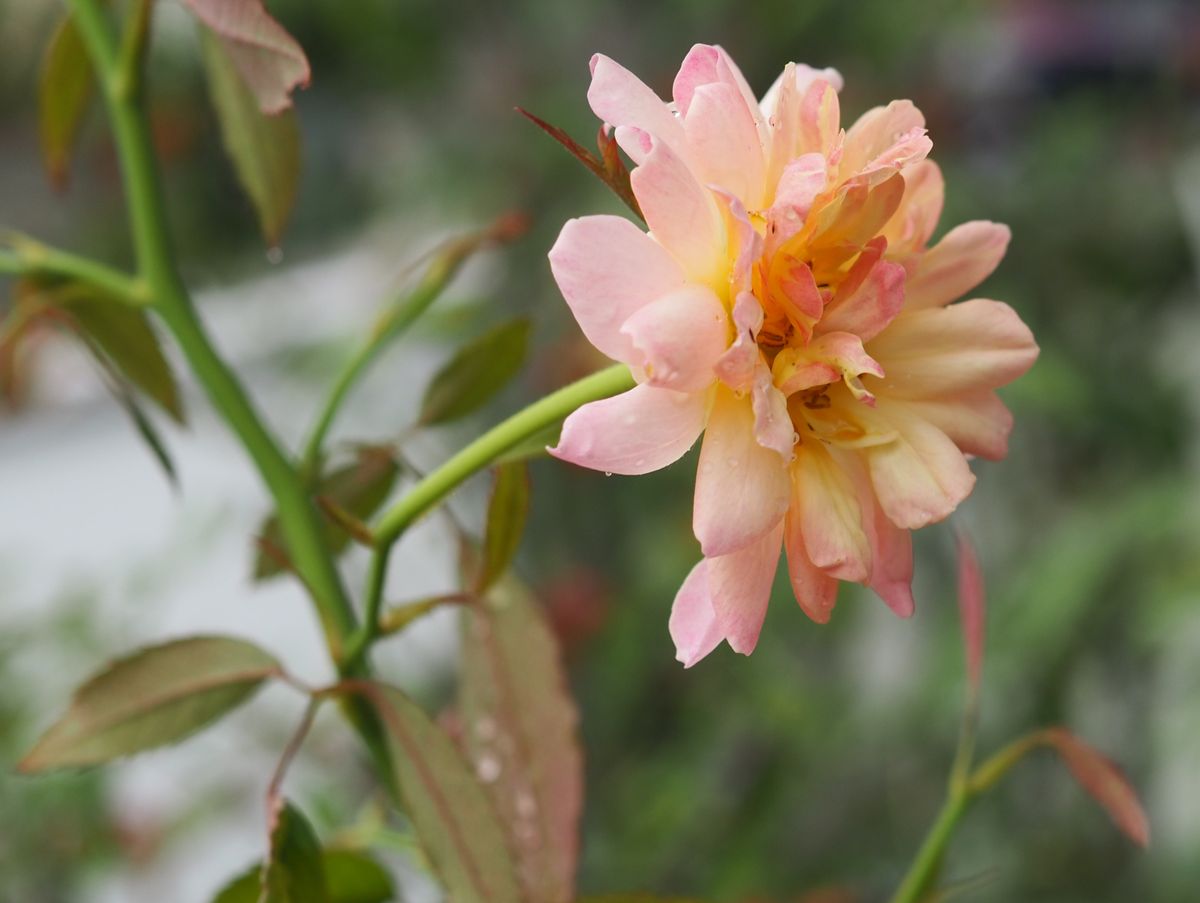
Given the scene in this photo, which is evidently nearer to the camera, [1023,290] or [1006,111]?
[1023,290]

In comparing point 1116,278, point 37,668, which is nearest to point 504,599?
point 37,668

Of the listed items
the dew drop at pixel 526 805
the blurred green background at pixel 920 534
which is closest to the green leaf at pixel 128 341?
the dew drop at pixel 526 805

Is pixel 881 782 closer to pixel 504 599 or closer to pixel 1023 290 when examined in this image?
pixel 1023 290

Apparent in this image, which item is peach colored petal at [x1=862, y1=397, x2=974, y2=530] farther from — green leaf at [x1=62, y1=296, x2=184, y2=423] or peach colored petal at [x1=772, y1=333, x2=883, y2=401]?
green leaf at [x1=62, y1=296, x2=184, y2=423]

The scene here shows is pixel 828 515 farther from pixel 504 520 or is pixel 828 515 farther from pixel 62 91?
pixel 62 91

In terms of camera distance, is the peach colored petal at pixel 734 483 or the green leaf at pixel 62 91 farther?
the green leaf at pixel 62 91

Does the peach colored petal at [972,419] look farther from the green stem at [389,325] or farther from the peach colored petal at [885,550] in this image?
the green stem at [389,325]

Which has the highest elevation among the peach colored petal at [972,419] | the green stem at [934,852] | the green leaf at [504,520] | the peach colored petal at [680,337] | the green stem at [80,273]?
the peach colored petal at [680,337]
